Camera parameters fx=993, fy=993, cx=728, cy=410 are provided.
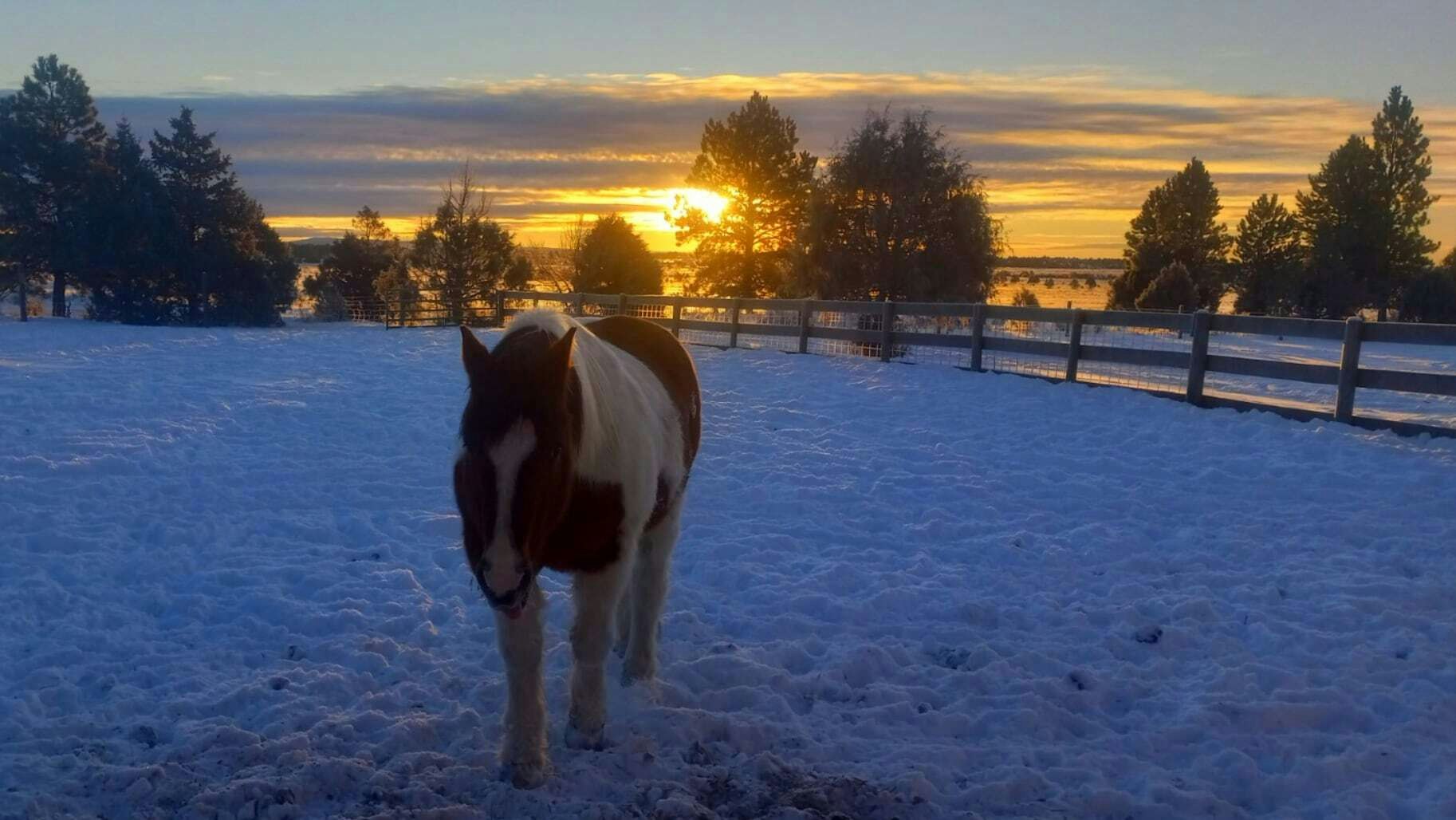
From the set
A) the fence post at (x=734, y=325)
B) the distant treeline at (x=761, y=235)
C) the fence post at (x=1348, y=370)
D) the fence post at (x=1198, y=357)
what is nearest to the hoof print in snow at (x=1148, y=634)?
the fence post at (x=1348, y=370)

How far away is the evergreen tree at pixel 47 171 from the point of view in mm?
27797

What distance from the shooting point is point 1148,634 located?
4.86 metres

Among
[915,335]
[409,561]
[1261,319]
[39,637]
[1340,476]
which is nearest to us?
[39,637]

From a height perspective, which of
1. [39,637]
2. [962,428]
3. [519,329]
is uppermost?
[519,329]

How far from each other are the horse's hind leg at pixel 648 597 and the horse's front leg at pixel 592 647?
512 mm

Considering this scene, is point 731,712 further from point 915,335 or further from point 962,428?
point 915,335

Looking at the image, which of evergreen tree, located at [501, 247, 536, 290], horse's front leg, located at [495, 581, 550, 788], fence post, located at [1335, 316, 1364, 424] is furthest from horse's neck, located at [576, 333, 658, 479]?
evergreen tree, located at [501, 247, 536, 290]

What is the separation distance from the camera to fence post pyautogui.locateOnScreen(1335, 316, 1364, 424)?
993 cm

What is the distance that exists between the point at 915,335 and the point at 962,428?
5.76m

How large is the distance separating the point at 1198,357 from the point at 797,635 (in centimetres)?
846

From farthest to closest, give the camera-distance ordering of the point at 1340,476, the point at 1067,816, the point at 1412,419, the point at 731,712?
the point at 1412,419 < the point at 1340,476 < the point at 731,712 < the point at 1067,816

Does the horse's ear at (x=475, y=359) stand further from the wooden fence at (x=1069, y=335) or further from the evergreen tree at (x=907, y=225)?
the evergreen tree at (x=907, y=225)

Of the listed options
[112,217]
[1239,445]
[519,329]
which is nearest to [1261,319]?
[1239,445]

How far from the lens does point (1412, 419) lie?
10.2m
